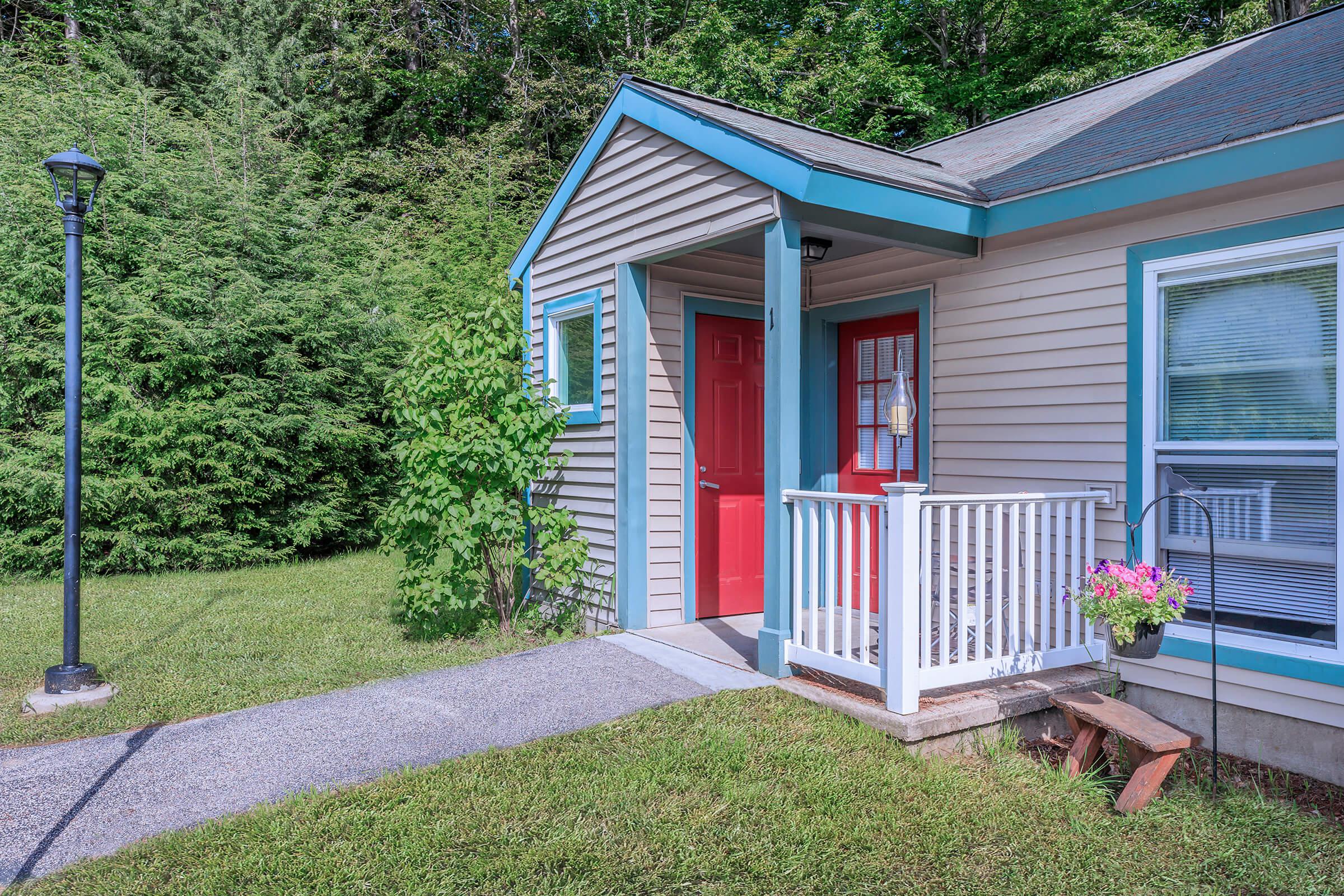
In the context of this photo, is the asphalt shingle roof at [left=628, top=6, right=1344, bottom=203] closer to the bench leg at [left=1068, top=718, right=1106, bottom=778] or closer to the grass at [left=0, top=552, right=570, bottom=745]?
the bench leg at [left=1068, top=718, right=1106, bottom=778]

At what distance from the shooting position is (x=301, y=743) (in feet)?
11.4

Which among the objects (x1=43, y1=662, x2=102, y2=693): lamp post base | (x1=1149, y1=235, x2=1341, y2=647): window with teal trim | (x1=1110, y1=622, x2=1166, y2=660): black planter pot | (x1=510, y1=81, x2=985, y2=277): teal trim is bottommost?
(x1=43, y1=662, x2=102, y2=693): lamp post base

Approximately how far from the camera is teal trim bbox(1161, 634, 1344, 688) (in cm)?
339

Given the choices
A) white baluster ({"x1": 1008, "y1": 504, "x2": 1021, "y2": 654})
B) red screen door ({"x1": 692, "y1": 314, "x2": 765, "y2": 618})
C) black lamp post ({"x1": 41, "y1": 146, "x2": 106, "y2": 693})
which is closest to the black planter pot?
white baluster ({"x1": 1008, "y1": 504, "x2": 1021, "y2": 654})

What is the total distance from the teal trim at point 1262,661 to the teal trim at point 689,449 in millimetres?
2761

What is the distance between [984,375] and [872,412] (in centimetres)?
96

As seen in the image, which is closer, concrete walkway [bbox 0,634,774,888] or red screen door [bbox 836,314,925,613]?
concrete walkway [bbox 0,634,774,888]

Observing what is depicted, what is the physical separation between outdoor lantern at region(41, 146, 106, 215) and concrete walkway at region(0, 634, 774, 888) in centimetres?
267

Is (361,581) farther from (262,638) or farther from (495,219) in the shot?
(495,219)

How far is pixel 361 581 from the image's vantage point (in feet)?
26.0

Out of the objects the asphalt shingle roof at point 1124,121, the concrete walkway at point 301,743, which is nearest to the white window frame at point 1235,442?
the asphalt shingle roof at point 1124,121

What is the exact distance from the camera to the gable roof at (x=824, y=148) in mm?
4090

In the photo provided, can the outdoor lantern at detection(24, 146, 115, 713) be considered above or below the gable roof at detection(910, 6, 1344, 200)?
below

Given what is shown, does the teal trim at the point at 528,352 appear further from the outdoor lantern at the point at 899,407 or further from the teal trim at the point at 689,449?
the outdoor lantern at the point at 899,407
